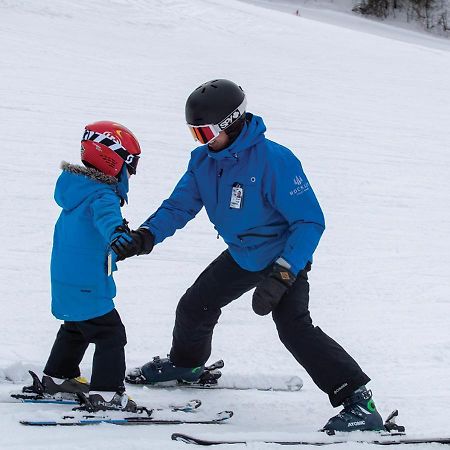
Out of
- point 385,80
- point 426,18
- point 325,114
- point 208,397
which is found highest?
point 426,18

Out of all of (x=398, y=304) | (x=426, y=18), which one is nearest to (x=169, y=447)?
(x=398, y=304)

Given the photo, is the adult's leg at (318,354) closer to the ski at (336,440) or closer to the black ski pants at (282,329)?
the black ski pants at (282,329)

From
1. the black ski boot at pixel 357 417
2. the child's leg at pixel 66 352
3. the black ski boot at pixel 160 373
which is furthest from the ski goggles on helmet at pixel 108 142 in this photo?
the black ski boot at pixel 357 417

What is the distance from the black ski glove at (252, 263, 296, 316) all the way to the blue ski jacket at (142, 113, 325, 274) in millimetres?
72

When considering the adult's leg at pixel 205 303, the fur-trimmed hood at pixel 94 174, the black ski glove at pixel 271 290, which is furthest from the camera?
the adult's leg at pixel 205 303

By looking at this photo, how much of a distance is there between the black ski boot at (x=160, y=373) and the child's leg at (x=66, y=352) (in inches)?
18.6

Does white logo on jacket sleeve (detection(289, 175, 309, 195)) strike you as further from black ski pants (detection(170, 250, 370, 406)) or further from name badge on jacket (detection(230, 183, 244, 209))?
black ski pants (detection(170, 250, 370, 406))

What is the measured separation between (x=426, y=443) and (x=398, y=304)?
2.55 m

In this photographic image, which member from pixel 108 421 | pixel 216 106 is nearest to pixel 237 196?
pixel 216 106

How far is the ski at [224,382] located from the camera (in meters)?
4.16

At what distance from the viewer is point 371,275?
6.62 m

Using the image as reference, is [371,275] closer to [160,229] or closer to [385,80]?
[160,229]

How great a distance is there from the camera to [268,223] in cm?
362

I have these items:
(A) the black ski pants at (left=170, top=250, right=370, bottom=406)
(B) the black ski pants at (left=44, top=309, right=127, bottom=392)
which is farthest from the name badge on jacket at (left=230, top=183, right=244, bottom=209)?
(B) the black ski pants at (left=44, top=309, right=127, bottom=392)
